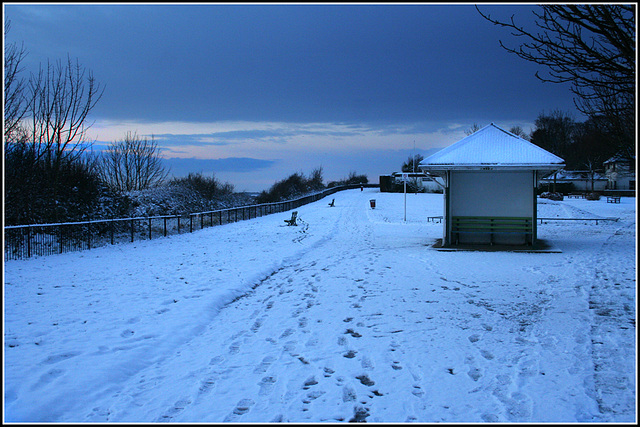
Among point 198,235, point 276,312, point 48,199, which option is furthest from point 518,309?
point 48,199

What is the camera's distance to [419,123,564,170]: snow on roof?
1460cm

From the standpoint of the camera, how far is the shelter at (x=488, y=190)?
15344 millimetres

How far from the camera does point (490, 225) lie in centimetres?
1616

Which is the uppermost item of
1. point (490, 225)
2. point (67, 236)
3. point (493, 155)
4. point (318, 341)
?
point (493, 155)

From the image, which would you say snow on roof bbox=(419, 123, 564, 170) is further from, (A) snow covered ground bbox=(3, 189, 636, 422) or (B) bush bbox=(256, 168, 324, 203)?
(B) bush bbox=(256, 168, 324, 203)

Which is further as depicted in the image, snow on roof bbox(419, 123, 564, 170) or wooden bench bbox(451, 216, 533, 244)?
wooden bench bbox(451, 216, 533, 244)

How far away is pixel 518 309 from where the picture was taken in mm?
7453

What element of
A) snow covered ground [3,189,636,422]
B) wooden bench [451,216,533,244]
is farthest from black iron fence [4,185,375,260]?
wooden bench [451,216,533,244]

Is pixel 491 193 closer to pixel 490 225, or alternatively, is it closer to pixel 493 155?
pixel 490 225

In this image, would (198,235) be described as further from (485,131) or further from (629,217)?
(629,217)

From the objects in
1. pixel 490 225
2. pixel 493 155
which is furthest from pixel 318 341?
pixel 490 225

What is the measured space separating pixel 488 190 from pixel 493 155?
1.57 metres

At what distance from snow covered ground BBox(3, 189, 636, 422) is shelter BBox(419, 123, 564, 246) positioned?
155 inches

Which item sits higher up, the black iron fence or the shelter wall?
the shelter wall
